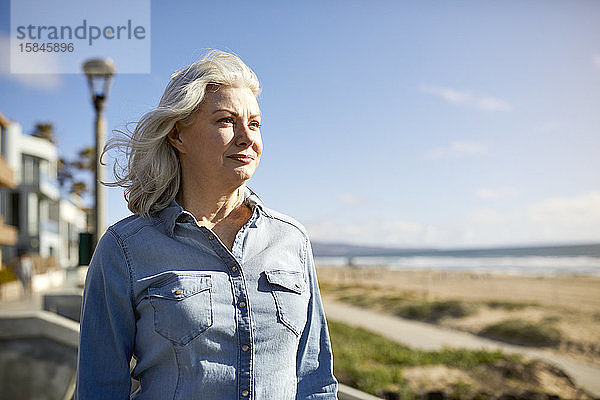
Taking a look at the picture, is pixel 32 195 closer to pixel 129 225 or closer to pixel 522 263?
pixel 129 225

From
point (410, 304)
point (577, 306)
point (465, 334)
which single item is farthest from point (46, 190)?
point (577, 306)

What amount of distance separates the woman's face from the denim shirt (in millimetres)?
199

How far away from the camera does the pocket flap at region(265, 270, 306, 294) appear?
1.99m

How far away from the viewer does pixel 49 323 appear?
5.75 metres

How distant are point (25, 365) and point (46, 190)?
104 feet

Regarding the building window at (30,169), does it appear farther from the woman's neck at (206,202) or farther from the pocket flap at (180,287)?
the pocket flap at (180,287)

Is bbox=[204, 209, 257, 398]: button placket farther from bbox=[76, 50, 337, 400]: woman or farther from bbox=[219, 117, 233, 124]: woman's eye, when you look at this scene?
bbox=[219, 117, 233, 124]: woman's eye

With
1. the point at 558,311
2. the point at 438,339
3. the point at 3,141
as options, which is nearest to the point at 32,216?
the point at 3,141

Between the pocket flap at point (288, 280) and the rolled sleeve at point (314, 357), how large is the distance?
0.10m

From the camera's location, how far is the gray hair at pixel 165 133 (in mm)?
2004

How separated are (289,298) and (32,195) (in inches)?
1422

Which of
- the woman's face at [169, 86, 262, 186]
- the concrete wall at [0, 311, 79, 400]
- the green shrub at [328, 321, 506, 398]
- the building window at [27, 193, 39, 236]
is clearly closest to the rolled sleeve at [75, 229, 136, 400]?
the woman's face at [169, 86, 262, 186]

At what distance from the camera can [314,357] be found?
2131 millimetres

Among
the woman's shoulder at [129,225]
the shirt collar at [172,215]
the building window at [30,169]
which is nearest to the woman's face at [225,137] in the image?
the shirt collar at [172,215]
